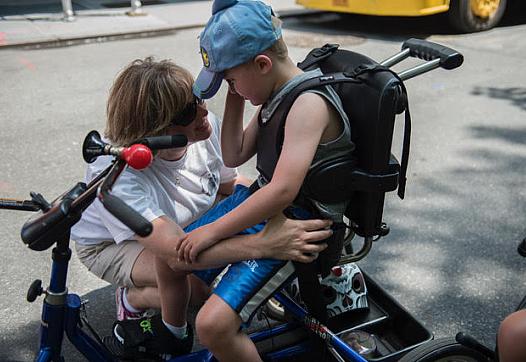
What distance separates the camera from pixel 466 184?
13.2 feet

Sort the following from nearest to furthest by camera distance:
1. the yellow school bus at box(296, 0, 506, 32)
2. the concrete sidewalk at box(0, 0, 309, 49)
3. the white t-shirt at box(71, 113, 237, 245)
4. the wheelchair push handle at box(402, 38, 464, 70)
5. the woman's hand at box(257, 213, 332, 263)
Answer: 1. the woman's hand at box(257, 213, 332, 263)
2. the wheelchair push handle at box(402, 38, 464, 70)
3. the white t-shirt at box(71, 113, 237, 245)
4. the yellow school bus at box(296, 0, 506, 32)
5. the concrete sidewalk at box(0, 0, 309, 49)

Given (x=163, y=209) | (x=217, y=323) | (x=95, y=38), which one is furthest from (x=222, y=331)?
(x=95, y=38)

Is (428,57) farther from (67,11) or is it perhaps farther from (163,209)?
(67,11)

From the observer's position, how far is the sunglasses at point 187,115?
2137mm

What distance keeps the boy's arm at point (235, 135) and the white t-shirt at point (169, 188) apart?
25 centimetres

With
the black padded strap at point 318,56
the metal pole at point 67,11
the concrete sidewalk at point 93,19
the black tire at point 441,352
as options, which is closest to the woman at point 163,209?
the black padded strap at point 318,56

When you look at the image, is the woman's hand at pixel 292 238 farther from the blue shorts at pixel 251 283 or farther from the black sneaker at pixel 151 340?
the black sneaker at pixel 151 340

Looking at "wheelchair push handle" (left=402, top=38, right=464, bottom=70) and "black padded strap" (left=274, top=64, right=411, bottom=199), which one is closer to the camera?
"black padded strap" (left=274, top=64, right=411, bottom=199)

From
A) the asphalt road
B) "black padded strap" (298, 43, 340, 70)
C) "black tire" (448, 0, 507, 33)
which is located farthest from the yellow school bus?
"black padded strap" (298, 43, 340, 70)

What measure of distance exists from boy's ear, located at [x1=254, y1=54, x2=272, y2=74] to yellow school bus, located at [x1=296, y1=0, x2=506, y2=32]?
5.91 metres

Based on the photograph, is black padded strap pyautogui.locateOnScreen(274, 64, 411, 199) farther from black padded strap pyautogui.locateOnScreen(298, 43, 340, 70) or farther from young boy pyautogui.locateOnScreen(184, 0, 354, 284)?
Result: black padded strap pyautogui.locateOnScreen(298, 43, 340, 70)

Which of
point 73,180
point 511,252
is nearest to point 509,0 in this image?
point 511,252

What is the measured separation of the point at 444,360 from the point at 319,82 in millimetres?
1048

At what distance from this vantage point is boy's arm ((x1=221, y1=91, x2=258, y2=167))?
84.4 inches
